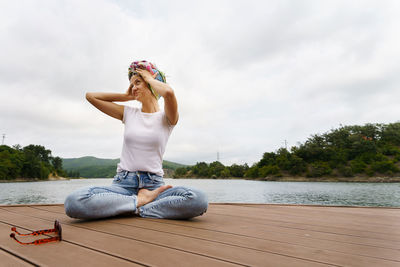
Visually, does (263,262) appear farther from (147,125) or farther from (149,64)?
(149,64)

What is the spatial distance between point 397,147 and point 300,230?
193ft

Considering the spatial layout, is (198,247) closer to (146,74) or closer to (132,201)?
(132,201)

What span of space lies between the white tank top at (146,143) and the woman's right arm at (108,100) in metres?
0.28

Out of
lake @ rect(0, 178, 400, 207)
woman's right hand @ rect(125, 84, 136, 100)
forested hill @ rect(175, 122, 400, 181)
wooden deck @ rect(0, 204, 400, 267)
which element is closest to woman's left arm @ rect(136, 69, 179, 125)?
woman's right hand @ rect(125, 84, 136, 100)

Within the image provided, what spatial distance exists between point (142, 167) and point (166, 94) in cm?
65

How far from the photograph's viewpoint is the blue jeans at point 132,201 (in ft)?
5.42

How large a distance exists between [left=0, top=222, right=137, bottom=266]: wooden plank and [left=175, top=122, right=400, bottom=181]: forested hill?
50.1 meters

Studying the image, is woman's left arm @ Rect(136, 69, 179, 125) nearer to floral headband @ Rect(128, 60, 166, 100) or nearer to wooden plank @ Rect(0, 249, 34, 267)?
floral headband @ Rect(128, 60, 166, 100)

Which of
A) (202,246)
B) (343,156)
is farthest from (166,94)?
(343,156)

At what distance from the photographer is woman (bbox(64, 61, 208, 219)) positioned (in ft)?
5.65

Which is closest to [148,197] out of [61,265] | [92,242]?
[92,242]

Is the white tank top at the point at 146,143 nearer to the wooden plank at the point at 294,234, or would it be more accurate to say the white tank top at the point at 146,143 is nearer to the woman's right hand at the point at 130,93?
the woman's right hand at the point at 130,93

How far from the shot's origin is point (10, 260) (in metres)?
0.85

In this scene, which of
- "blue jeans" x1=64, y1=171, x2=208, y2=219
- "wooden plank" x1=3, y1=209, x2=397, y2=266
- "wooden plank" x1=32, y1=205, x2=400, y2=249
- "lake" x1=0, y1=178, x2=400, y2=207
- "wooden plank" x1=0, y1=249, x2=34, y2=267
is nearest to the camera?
"wooden plank" x1=0, y1=249, x2=34, y2=267
